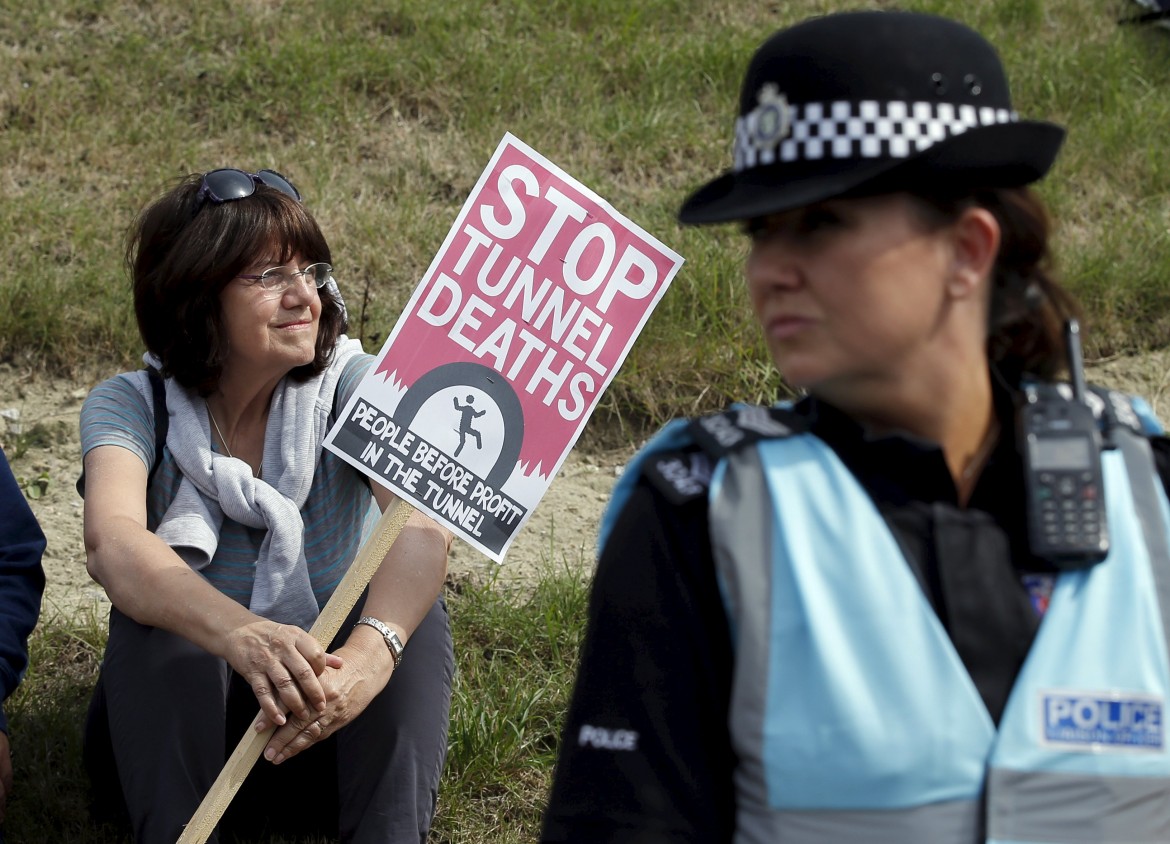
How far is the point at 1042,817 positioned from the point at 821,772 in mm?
224

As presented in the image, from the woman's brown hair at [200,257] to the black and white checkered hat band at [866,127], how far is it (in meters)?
1.89

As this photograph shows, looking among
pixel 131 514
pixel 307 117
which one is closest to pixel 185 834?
pixel 131 514

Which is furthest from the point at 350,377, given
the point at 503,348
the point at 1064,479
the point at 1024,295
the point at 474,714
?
the point at 1064,479

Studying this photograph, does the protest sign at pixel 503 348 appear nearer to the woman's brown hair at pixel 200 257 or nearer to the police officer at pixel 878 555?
the woman's brown hair at pixel 200 257

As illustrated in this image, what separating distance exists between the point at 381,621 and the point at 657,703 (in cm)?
168

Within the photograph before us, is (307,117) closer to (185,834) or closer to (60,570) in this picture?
(60,570)

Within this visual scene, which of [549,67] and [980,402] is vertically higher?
[549,67]

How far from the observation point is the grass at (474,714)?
3.56 metres

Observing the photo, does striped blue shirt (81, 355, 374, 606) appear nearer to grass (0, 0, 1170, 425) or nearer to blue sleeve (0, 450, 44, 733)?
blue sleeve (0, 450, 44, 733)

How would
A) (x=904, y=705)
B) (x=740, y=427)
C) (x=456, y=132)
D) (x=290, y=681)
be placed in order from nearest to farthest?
1. (x=904, y=705)
2. (x=740, y=427)
3. (x=290, y=681)
4. (x=456, y=132)

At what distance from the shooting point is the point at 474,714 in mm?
3729

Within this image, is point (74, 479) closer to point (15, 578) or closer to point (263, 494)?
point (15, 578)

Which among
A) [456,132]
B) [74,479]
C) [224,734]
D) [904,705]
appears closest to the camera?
[904,705]

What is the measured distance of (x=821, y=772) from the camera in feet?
4.84
